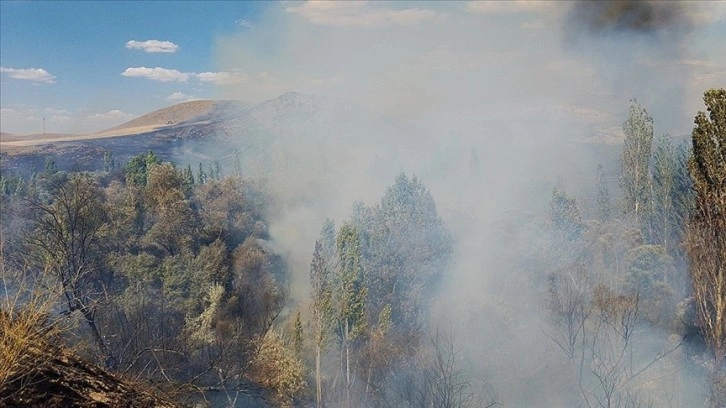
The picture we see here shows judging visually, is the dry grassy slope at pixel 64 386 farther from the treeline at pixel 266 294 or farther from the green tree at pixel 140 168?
the green tree at pixel 140 168

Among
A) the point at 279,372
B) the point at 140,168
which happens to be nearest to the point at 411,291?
the point at 279,372

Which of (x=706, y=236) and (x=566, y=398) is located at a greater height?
(x=706, y=236)

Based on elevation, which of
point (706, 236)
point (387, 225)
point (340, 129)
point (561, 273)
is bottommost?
point (561, 273)

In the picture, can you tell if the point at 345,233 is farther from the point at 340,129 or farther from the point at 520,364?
the point at 340,129

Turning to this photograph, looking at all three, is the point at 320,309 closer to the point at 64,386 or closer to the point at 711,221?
the point at 711,221

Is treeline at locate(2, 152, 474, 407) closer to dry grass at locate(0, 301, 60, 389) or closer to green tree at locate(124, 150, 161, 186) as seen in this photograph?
green tree at locate(124, 150, 161, 186)

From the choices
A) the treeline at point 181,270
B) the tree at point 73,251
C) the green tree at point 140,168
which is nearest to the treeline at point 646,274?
the treeline at point 181,270

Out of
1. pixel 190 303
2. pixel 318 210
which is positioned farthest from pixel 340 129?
pixel 190 303
